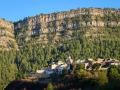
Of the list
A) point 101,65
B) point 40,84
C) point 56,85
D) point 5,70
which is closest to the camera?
point 56,85

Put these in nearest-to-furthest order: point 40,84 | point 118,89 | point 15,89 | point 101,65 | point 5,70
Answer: point 118,89
point 40,84
point 15,89
point 101,65
point 5,70

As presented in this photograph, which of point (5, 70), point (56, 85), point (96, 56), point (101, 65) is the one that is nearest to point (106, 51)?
point (96, 56)

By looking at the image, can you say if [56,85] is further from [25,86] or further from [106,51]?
[106,51]

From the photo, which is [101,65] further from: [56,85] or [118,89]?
[118,89]

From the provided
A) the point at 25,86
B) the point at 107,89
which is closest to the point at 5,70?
the point at 25,86

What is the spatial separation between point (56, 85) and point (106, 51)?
106m

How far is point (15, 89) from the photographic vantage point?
113 m

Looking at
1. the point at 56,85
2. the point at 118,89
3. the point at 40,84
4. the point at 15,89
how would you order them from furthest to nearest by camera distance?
1. the point at 15,89
2. the point at 40,84
3. the point at 56,85
4. the point at 118,89

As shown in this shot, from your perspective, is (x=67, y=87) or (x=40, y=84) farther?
(x=40, y=84)

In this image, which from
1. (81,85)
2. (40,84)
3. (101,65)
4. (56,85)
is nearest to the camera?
(81,85)

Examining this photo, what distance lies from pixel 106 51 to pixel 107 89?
13985 cm

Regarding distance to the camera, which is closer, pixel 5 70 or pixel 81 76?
pixel 81 76


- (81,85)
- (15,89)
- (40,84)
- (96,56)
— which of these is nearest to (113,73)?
(81,85)

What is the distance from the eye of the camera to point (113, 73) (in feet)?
303
